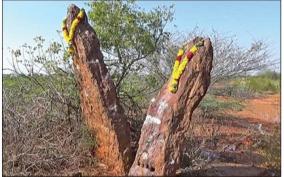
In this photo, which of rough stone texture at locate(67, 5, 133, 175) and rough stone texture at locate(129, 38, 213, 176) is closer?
rough stone texture at locate(129, 38, 213, 176)

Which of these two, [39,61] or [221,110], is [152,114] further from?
[221,110]

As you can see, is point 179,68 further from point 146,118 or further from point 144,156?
point 144,156

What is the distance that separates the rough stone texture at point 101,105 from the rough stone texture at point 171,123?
0.18 m

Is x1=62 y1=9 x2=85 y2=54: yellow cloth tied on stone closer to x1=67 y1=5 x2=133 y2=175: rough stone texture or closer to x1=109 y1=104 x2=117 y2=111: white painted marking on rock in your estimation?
x1=67 y1=5 x2=133 y2=175: rough stone texture

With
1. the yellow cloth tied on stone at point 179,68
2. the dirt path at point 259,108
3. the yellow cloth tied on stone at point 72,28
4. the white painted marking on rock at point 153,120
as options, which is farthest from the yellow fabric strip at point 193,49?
the dirt path at point 259,108

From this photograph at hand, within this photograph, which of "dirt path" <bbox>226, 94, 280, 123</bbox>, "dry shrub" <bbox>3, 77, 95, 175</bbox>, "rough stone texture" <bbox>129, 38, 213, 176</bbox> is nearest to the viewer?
"rough stone texture" <bbox>129, 38, 213, 176</bbox>

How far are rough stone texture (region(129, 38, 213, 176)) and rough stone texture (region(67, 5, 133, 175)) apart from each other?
0.18m

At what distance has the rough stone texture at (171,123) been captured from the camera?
2.00m

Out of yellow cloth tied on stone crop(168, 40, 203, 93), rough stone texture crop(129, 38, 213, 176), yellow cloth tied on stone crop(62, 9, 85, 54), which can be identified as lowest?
rough stone texture crop(129, 38, 213, 176)

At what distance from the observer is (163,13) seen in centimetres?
326

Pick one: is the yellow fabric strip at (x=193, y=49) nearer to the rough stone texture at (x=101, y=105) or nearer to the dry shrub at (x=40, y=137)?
the rough stone texture at (x=101, y=105)

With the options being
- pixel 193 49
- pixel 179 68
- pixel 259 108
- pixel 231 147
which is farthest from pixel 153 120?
pixel 259 108

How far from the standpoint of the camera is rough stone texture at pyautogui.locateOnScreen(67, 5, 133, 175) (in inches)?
87.5

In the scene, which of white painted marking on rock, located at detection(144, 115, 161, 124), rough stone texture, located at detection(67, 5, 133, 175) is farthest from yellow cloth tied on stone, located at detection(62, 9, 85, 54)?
white painted marking on rock, located at detection(144, 115, 161, 124)
